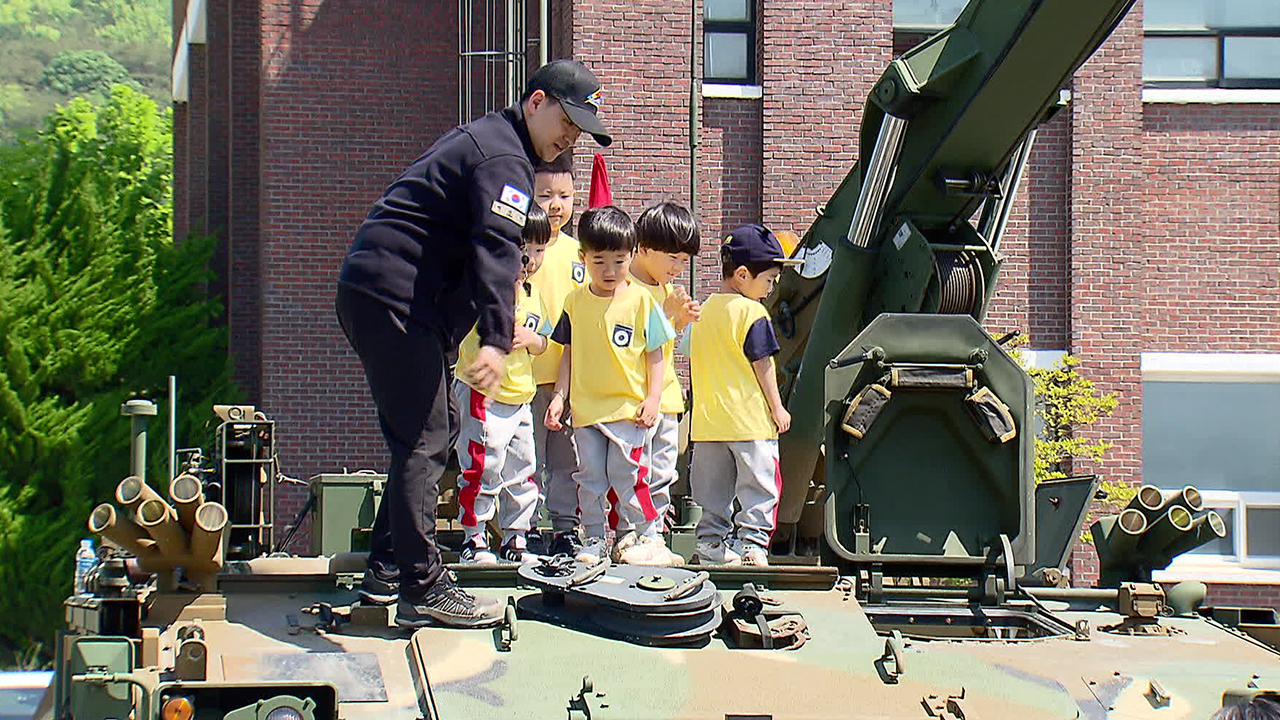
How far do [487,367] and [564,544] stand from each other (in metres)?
2.07

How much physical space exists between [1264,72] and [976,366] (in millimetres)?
12137

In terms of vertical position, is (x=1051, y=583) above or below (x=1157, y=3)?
below

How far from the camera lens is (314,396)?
19.4 meters

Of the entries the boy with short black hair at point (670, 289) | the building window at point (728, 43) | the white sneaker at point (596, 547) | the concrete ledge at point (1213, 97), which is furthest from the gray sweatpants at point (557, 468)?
the concrete ledge at point (1213, 97)

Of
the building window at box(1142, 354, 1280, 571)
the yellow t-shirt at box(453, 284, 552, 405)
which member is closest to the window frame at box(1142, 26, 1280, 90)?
the building window at box(1142, 354, 1280, 571)

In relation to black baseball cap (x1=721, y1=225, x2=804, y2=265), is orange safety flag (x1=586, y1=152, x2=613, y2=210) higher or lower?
higher

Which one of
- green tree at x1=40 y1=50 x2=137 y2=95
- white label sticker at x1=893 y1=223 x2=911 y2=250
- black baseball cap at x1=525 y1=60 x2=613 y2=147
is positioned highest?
green tree at x1=40 y1=50 x2=137 y2=95

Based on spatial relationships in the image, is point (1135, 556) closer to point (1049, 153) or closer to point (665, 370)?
point (665, 370)

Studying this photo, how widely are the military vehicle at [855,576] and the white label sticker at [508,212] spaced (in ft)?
3.72

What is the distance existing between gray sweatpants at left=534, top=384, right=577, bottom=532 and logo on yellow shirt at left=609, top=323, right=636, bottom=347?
46 centimetres

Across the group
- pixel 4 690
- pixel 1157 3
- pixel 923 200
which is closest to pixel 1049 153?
pixel 1157 3

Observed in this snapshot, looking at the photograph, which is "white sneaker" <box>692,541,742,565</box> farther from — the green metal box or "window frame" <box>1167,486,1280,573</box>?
"window frame" <box>1167,486,1280,573</box>

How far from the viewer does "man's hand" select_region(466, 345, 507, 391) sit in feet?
18.2

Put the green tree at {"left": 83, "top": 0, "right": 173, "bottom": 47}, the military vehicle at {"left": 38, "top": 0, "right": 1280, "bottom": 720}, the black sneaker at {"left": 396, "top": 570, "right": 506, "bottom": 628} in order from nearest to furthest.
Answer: the military vehicle at {"left": 38, "top": 0, "right": 1280, "bottom": 720} < the black sneaker at {"left": 396, "top": 570, "right": 506, "bottom": 628} < the green tree at {"left": 83, "top": 0, "right": 173, "bottom": 47}
